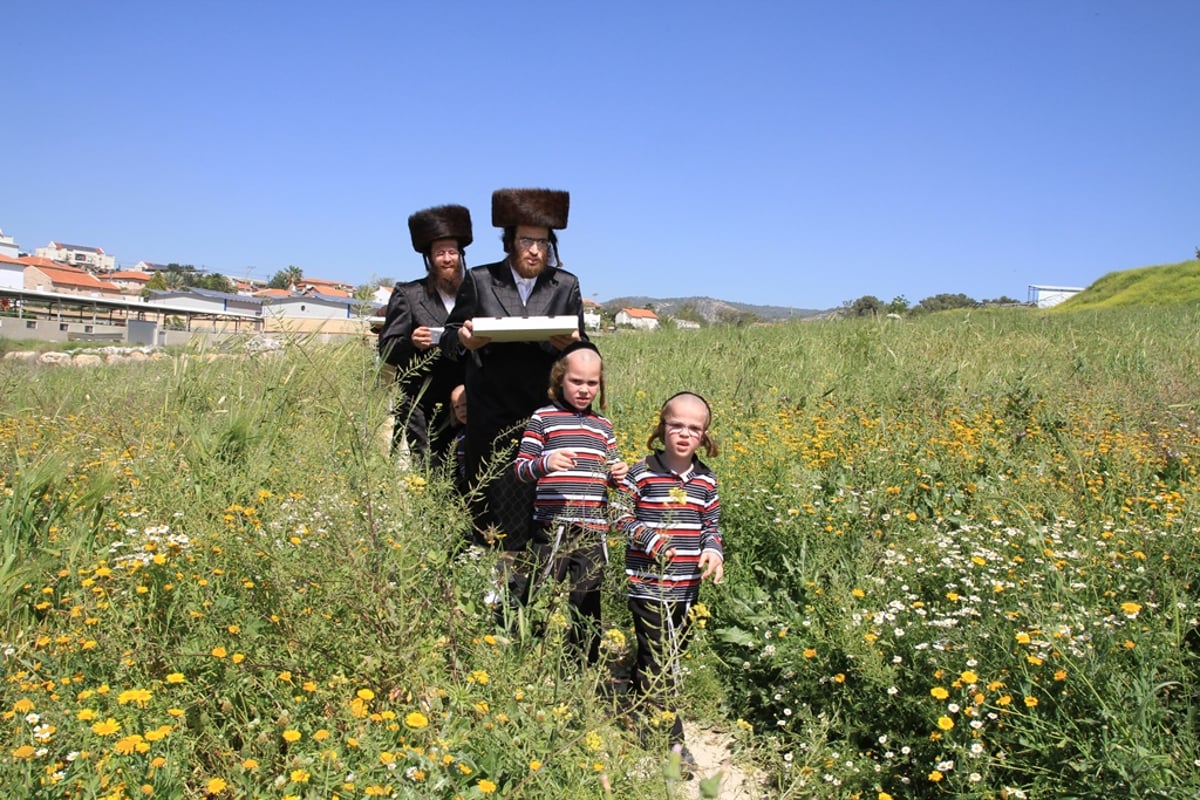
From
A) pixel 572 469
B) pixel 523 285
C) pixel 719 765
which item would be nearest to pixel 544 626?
pixel 572 469

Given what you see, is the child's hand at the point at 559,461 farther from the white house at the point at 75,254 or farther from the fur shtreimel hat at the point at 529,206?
the white house at the point at 75,254

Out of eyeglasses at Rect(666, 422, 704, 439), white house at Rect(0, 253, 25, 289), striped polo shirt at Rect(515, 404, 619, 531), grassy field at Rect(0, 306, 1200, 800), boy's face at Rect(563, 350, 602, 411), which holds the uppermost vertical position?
white house at Rect(0, 253, 25, 289)

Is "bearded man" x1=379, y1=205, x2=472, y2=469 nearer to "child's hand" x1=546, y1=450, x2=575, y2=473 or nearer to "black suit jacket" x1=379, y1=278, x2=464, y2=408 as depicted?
"black suit jacket" x1=379, y1=278, x2=464, y2=408

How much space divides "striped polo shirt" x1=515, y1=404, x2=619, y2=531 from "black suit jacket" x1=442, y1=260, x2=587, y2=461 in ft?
1.49

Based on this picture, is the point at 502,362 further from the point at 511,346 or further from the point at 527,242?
the point at 527,242

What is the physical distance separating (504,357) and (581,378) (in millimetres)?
618

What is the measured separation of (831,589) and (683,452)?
0.85 metres

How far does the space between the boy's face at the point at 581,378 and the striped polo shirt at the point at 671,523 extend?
1.21 feet

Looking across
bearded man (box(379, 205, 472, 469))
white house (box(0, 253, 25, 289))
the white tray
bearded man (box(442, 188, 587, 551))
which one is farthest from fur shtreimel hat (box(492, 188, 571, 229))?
white house (box(0, 253, 25, 289))

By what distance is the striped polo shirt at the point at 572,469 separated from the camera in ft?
10.7

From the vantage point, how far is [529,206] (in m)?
3.71

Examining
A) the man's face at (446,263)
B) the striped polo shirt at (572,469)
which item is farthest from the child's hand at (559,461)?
the man's face at (446,263)

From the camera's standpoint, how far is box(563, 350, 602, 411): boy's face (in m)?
3.40

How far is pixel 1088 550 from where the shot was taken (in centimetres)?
317
